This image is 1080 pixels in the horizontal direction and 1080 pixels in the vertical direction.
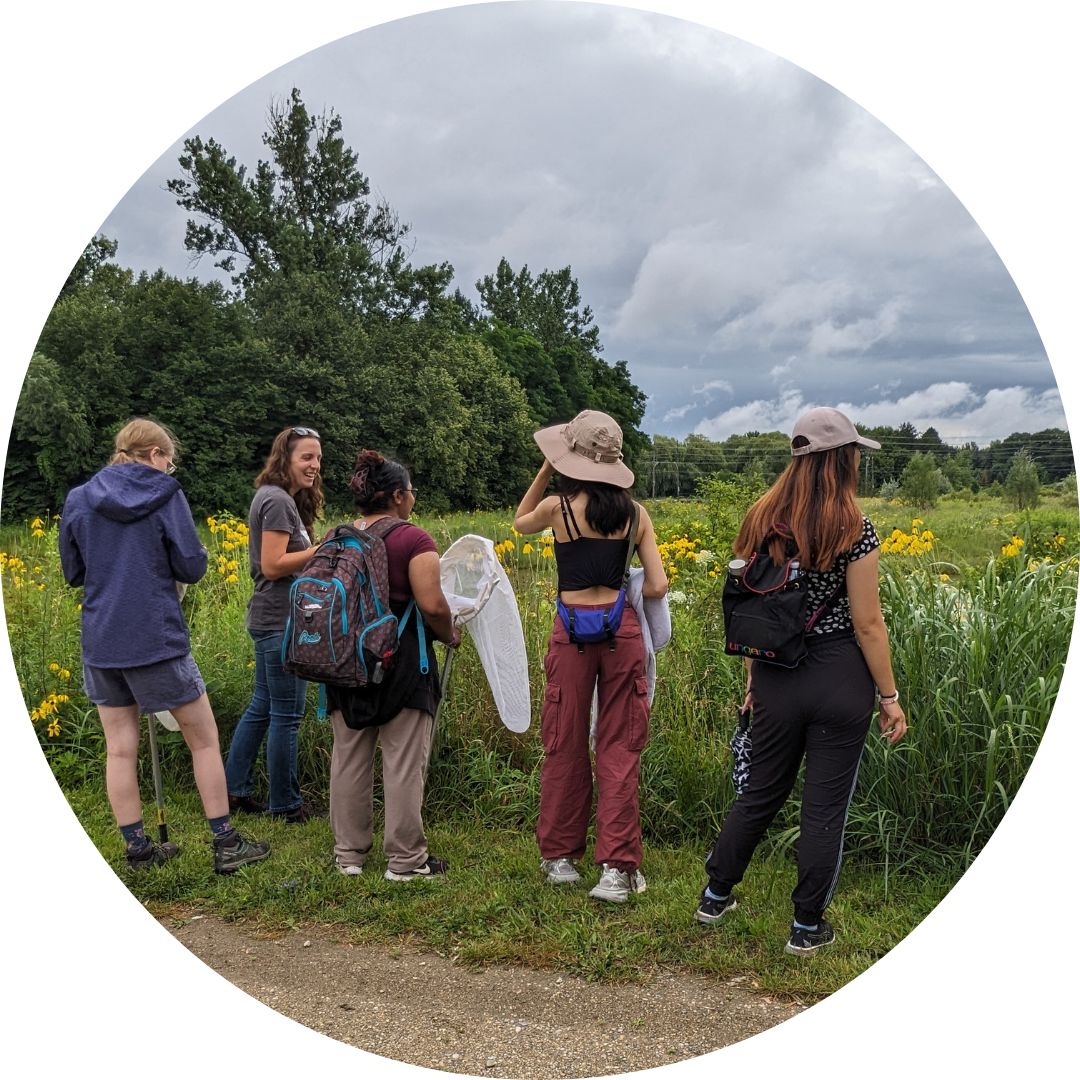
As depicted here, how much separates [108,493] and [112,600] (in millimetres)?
409

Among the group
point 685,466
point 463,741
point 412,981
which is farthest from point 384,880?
point 685,466

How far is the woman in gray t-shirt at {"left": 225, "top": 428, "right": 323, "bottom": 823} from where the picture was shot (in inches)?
162

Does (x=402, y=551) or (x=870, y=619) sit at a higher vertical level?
(x=402, y=551)

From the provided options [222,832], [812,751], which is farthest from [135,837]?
[812,751]

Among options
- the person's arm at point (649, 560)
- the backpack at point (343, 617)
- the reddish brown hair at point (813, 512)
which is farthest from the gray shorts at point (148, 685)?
the reddish brown hair at point (813, 512)

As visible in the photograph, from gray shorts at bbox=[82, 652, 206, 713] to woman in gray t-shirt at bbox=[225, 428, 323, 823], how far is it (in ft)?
1.76

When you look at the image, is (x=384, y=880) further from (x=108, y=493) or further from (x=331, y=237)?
(x=331, y=237)

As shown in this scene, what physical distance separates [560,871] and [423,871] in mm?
559

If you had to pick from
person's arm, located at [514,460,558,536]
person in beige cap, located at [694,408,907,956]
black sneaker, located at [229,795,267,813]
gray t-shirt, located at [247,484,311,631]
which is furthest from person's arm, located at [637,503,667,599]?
black sneaker, located at [229,795,267,813]

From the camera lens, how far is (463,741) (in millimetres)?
4707

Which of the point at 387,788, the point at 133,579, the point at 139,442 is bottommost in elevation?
the point at 387,788

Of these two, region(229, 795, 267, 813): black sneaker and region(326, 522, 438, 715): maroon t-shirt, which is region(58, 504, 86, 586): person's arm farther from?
region(229, 795, 267, 813): black sneaker

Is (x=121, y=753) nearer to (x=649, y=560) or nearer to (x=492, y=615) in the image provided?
(x=492, y=615)

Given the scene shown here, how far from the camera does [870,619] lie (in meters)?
2.98
